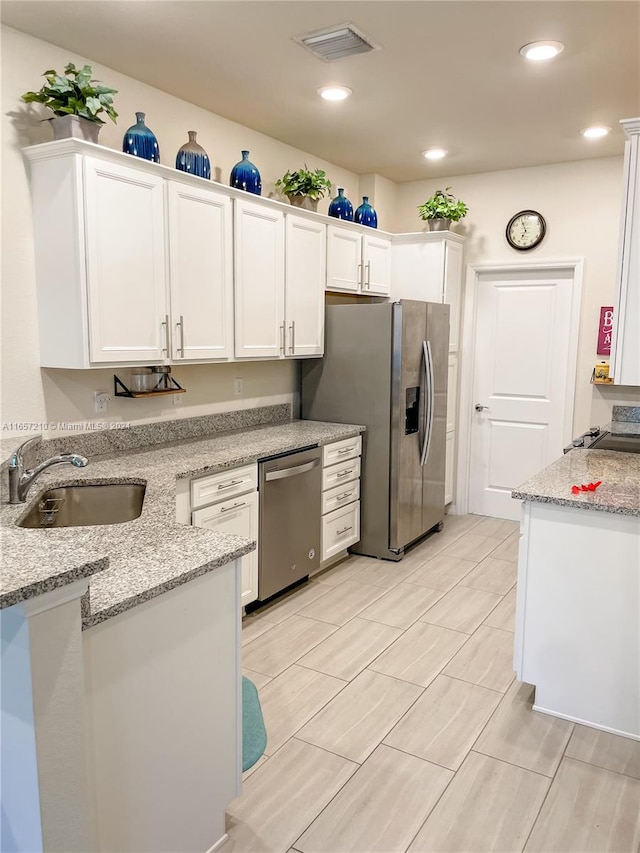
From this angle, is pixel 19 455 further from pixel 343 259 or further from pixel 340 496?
pixel 343 259

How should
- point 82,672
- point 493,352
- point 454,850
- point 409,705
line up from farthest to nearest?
point 493,352
point 409,705
point 454,850
point 82,672

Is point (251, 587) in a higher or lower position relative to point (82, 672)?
lower

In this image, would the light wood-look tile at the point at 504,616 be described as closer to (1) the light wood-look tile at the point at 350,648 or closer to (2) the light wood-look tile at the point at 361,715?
(1) the light wood-look tile at the point at 350,648

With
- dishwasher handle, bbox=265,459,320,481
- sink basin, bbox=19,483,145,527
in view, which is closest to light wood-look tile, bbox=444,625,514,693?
dishwasher handle, bbox=265,459,320,481

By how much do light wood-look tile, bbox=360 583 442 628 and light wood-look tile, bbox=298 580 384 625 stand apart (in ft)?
0.20

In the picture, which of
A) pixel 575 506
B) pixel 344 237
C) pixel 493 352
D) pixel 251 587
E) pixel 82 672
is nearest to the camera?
pixel 82 672

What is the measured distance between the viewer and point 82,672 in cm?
130

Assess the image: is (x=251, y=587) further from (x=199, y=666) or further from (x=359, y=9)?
(x=359, y=9)

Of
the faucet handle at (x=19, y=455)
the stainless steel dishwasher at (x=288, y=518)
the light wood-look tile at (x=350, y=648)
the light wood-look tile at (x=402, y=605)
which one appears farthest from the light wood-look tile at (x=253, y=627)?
the faucet handle at (x=19, y=455)

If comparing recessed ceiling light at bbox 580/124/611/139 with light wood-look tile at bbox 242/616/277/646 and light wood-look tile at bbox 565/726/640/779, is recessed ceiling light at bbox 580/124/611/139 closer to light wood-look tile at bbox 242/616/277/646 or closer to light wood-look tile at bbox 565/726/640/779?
light wood-look tile at bbox 565/726/640/779

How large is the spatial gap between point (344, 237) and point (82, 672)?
3.57m

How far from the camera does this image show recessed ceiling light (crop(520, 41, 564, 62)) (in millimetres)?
2695

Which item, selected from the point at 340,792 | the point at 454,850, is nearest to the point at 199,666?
the point at 340,792

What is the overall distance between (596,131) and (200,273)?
103 inches
